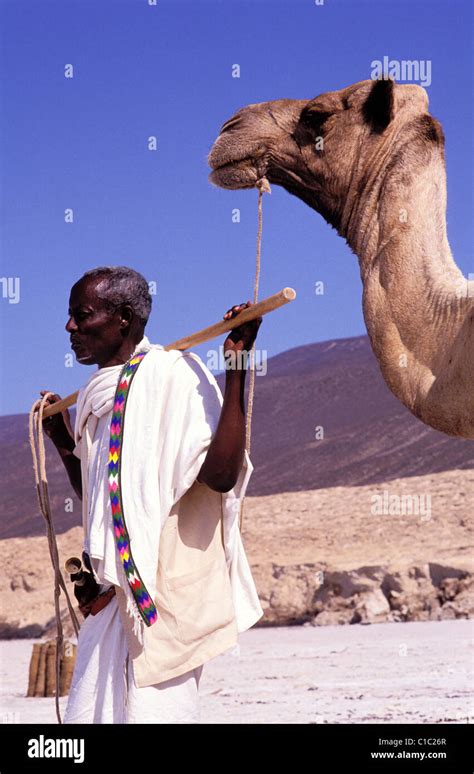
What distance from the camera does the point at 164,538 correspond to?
11.6ft

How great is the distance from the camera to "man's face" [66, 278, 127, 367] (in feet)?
12.3

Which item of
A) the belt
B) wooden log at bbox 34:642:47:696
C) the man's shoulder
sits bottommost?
wooden log at bbox 34:642:47:696

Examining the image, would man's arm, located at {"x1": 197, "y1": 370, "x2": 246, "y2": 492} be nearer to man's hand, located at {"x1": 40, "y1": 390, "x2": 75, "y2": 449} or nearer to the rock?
man's hand, located at {"x1": 40, "y1": 390, "x2": 75, "y2": 449}

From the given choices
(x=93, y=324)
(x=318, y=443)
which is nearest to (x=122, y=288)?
(x=93, y=324)

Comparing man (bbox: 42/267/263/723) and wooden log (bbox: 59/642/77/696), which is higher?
man (bbox: 42/267/263/723)

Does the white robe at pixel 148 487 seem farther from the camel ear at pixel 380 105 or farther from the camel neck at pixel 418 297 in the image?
the camel ear at pixel 380 105

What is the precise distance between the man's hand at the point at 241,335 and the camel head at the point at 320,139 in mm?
1202

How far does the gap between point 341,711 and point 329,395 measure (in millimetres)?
45512

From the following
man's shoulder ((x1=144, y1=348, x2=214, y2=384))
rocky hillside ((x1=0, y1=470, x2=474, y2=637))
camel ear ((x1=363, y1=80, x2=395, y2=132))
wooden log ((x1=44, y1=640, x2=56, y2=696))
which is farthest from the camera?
rocky hillside ((x1=0, y1=470, x2=474, y2=637))

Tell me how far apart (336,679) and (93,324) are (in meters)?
8.05

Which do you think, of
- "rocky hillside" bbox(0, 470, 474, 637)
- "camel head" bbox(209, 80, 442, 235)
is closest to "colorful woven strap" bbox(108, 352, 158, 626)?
"camel head" bbox(209, 80, 442, 235)

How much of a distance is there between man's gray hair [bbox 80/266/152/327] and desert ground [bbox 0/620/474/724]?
18.4 feet
